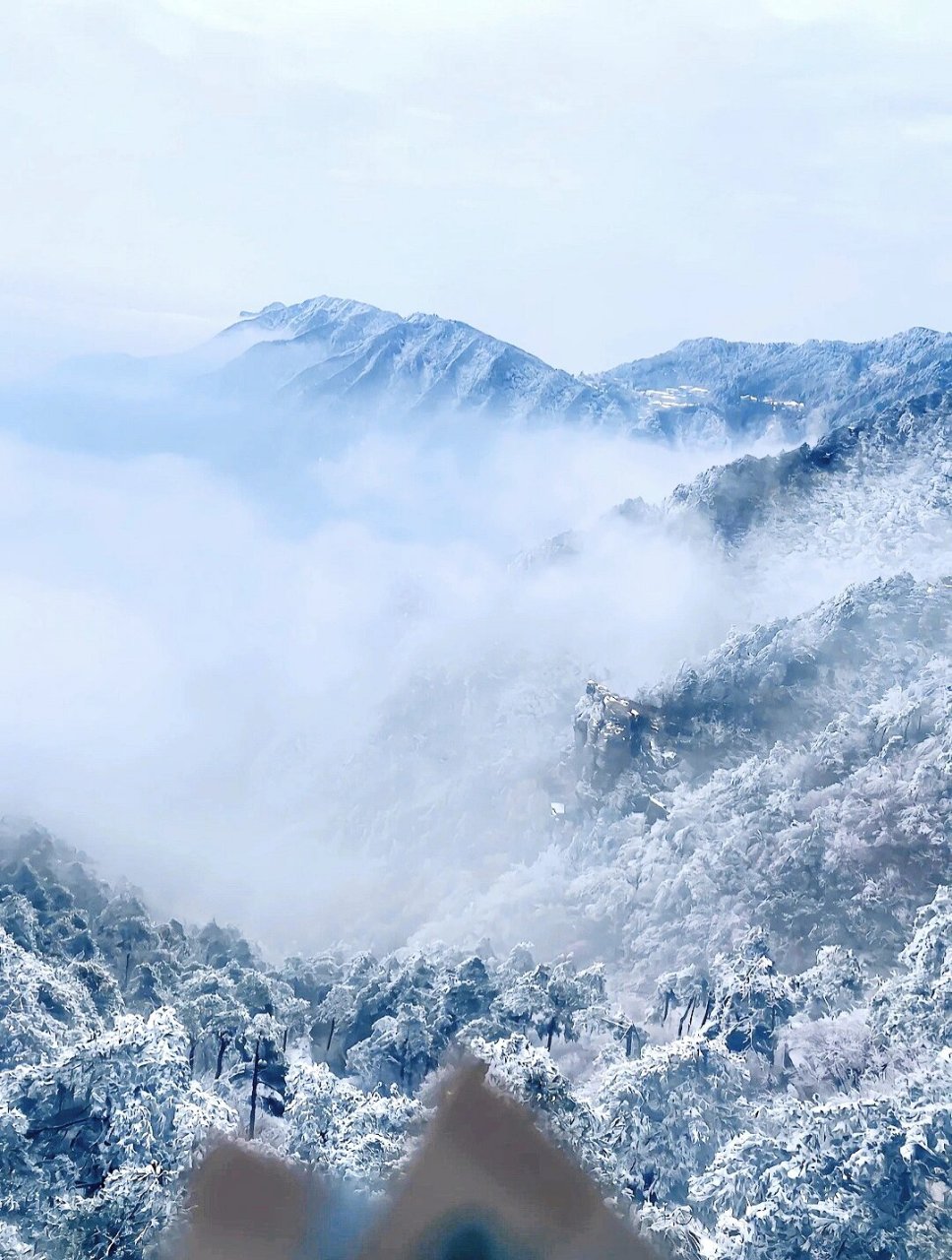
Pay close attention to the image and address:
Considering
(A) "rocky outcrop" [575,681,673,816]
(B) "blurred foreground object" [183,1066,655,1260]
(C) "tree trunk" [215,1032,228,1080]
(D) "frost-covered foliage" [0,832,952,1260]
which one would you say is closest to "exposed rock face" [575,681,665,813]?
(A) "rocky outcrop" [575,681,673,816]

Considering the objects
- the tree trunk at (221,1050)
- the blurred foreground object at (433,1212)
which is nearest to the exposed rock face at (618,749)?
the tree trunk at (221,1050)

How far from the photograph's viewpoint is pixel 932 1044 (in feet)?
187

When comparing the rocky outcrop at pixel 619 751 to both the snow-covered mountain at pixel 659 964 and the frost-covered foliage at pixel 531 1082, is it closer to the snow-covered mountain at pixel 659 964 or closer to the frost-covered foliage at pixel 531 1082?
the snow-covered mountain at pixel 659 964

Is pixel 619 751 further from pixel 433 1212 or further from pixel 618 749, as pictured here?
pixel 433 1212

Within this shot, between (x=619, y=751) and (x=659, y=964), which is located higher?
(x=619, y=751)

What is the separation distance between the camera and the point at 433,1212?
41.2m

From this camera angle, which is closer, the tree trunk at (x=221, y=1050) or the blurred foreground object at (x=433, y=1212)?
the blurred foreground object at (x=433, y=1212)

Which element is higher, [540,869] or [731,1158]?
[731,1158]

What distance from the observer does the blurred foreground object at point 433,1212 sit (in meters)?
39.0

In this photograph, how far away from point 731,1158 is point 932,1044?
15180 millimetres

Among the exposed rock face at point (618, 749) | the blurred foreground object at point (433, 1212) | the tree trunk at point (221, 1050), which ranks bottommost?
the tree trunk at point (221, 1050)

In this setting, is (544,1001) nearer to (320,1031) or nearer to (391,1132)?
(320,1031)

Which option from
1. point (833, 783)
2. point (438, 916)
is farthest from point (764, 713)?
point (438, 916)

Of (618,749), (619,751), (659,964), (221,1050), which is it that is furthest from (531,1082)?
(618,749)
